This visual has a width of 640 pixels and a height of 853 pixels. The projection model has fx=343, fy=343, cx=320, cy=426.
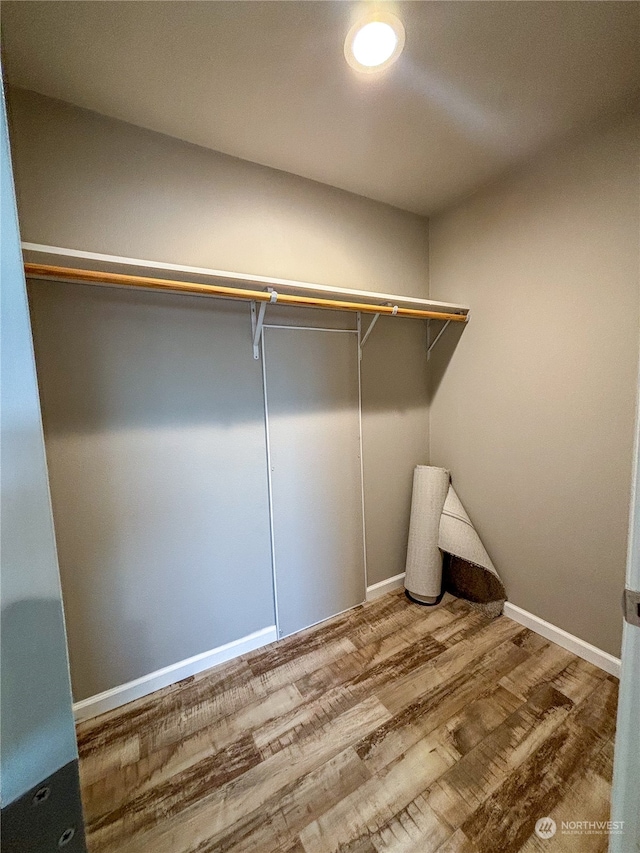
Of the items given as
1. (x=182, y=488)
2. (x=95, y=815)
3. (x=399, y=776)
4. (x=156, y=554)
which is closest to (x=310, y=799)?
(x=399, y=776)

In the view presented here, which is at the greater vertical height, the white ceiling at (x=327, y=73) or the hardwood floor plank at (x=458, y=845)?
the white ceiling at (x=327, y=73)

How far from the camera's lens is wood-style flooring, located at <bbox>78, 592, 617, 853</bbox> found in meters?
1.15

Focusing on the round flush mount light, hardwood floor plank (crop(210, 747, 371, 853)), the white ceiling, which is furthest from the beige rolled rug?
the round flush mount light

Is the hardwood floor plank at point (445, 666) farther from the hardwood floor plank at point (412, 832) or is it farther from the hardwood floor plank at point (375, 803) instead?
the hardwood floor plank at point (412, 832)

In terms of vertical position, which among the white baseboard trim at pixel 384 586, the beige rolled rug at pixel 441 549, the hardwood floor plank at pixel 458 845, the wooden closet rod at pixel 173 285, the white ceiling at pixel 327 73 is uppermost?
the white ceiling at pixel 327 73

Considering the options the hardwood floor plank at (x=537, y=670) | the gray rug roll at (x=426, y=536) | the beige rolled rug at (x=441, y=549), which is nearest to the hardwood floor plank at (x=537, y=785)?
the hardwood floor plank at (x=537, y=670)

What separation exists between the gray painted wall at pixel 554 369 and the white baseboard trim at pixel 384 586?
68cm

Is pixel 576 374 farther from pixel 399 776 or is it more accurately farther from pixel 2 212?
pixel 2 212

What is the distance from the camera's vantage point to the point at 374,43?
3.78 ft

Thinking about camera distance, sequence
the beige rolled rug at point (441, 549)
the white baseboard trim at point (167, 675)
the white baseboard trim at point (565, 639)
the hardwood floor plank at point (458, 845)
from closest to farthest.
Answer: the hardwood floor plank at point (458, 845) → the white baseboard trim at point (167, 675) → the white baseboard trim at point (565, 639) → the beige rolled rug at point (441, 549)

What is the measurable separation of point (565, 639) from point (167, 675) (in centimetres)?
212

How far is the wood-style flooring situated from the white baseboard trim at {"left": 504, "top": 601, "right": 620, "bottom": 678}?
0.16ft

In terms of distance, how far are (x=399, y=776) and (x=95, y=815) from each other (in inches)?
43.3

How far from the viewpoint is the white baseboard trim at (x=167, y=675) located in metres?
1.59
